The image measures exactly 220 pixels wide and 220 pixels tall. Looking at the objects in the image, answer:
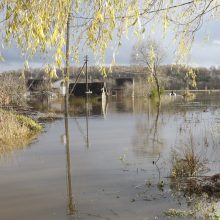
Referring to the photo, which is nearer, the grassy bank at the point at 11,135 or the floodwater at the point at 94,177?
the floodwater at the point at 94,177

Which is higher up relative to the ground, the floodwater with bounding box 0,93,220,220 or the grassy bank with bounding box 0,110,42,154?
the grassy bank with bounding box 0,110,42,154

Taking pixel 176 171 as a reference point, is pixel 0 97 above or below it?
above

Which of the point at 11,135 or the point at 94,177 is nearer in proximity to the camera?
the point at 94,177

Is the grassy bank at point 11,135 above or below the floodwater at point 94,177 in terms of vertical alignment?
above

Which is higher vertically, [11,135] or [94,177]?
[11,135]

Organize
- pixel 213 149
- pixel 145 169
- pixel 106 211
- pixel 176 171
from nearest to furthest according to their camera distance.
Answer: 1. pixel 106 211
2. pixel 176 171
3. pixel 145 169
4. pixel 213 149

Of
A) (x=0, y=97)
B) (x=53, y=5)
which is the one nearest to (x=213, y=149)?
(x=53, y=5)

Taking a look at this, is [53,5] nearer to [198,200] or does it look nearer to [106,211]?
[106,211]

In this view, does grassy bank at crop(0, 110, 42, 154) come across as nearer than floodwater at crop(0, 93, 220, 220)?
No

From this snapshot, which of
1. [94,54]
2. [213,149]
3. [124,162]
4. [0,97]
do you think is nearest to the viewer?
[94,54]

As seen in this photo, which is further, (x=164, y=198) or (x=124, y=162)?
(x=124, y=162)

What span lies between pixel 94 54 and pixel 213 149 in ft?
30.1

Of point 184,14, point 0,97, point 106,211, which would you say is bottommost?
point 106,211

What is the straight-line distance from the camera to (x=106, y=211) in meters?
8.67
